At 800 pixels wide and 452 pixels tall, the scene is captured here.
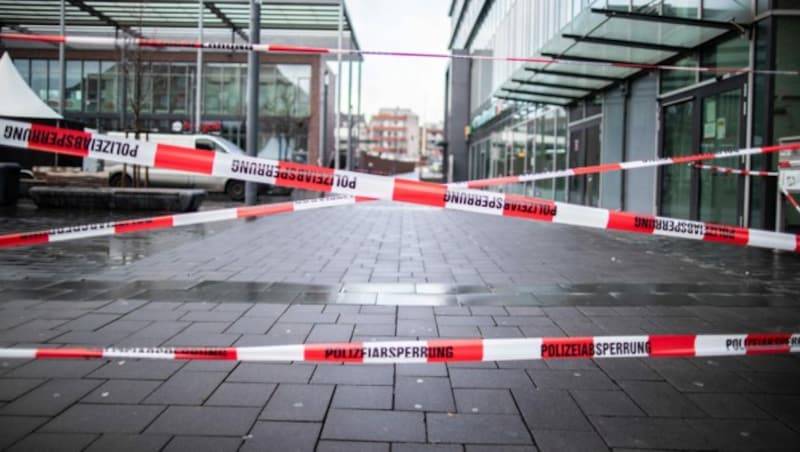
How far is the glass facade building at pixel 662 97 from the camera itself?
31.6 feet

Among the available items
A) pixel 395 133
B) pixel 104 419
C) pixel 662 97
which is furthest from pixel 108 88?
pixel 395 133

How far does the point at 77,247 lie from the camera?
882cm

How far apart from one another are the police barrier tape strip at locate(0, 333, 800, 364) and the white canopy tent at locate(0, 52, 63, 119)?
8.17 m

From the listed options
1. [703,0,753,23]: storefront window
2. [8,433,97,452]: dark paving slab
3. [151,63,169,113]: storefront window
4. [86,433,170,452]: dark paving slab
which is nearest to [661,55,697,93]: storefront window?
[703,0,753,23]: storefront window

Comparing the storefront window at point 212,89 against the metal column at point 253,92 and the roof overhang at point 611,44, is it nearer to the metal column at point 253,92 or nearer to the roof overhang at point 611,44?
the metal column at point 253,92

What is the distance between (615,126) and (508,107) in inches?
473

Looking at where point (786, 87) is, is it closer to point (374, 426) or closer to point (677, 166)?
point (677, 166)

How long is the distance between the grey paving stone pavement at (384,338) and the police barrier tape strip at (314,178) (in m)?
0.90

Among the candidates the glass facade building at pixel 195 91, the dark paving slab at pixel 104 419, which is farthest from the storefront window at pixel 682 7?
the glass facade building at pixel 195 91

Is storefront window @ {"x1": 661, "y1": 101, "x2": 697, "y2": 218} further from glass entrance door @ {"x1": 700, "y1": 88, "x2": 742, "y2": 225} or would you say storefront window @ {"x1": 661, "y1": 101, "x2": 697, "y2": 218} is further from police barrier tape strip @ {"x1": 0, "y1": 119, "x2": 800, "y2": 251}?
police barrier tape strip @ {"x1": 0, "y1": 119, "x2": 800, "y2": 251}

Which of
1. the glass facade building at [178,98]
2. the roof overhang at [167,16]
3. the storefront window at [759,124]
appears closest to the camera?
the storefront window at [759,124]

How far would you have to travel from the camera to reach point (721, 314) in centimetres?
509

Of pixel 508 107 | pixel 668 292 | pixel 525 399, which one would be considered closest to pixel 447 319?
pixel 525 399

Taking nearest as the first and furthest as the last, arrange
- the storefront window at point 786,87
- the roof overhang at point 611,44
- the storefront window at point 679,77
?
1. the storefront window at point 786,87
2. the roof overhang at point 611,44
3. the storefront window at point 679,77
